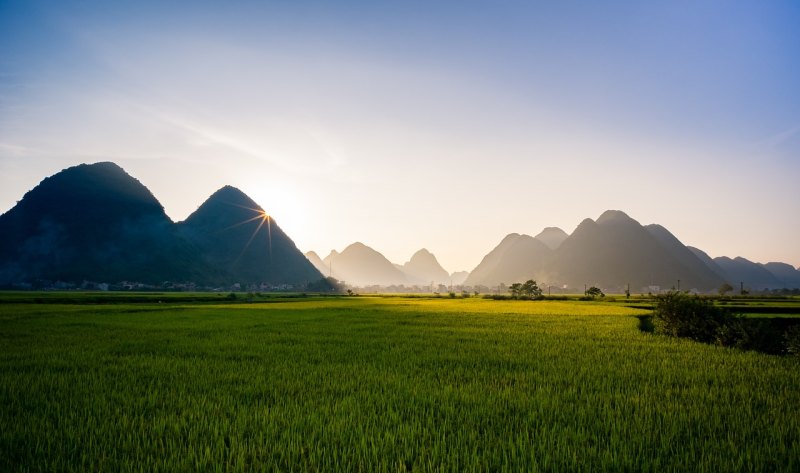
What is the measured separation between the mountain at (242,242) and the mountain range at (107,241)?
563 millimetres

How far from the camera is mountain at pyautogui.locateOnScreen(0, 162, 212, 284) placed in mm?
114875

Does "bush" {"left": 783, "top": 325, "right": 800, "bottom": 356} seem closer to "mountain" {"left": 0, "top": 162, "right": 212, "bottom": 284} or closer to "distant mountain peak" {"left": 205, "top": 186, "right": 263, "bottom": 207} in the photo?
"mountain" {"left": 0, "top": 162, "right": 212, "bottom": 284}

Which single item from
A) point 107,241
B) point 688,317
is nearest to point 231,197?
point 107,241

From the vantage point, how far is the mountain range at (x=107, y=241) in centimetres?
11550

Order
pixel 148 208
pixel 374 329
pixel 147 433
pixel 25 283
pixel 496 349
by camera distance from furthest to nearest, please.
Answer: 1. pixel 148 208
2. pixel 25 283
3. pixel 374 329
4. pixel 496 349
5. pixel 147 433

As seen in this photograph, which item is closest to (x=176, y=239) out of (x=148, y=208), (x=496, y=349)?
(x=148, y=208)

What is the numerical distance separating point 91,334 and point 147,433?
1314cm

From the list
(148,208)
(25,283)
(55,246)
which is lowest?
(25,283)

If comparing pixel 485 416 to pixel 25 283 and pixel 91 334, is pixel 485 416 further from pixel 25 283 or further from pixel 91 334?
pixel 25 283

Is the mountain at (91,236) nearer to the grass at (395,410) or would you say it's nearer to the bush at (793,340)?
the grass at (395,410)

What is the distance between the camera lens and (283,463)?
3.82 m

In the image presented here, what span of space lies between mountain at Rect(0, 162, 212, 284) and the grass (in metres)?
132

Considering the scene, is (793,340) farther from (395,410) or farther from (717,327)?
(395,410)

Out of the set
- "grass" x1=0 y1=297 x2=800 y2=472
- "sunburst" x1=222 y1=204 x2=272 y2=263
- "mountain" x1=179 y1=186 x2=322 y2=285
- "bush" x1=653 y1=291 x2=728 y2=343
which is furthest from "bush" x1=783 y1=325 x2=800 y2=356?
"sunburst" x1=222 y1=204 x2=272 y2=263
